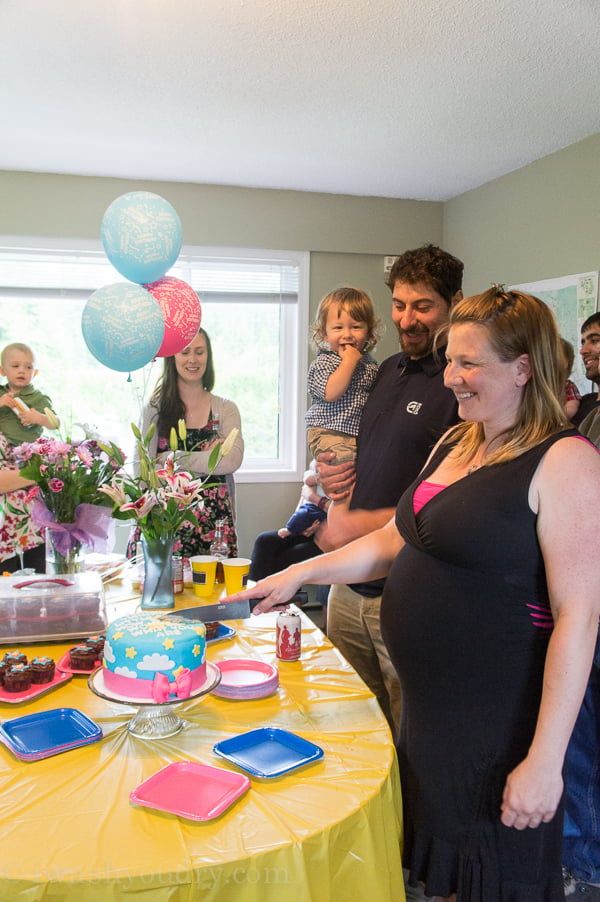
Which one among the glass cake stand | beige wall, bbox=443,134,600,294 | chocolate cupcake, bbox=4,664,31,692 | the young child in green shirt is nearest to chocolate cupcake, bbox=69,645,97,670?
Answer: chocolate cupcake, bbox=4,664,31,692

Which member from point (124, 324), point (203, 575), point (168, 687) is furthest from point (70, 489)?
point (168, 687)

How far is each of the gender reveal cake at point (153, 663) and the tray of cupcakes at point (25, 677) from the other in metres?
0.29

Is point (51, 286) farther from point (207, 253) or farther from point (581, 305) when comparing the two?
point (581, 305)

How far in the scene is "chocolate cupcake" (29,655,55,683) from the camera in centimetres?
148

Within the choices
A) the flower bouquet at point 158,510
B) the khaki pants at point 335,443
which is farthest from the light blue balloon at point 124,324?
the khaki pants at point 335,443

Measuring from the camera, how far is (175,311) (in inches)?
104

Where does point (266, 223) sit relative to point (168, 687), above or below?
above

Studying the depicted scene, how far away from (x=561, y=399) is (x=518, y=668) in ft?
1.67

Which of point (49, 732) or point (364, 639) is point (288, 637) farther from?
point (49, 732)

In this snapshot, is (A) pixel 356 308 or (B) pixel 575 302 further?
(B) pixel 575 302

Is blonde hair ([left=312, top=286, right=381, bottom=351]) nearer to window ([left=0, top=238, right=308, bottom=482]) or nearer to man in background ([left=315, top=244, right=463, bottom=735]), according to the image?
man in background ([left=315, top=244, right=463, bottom=735])

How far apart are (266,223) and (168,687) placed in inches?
150

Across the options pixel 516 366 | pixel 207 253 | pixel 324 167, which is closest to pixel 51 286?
pixel 207 253

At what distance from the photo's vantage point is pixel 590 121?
128 inches
